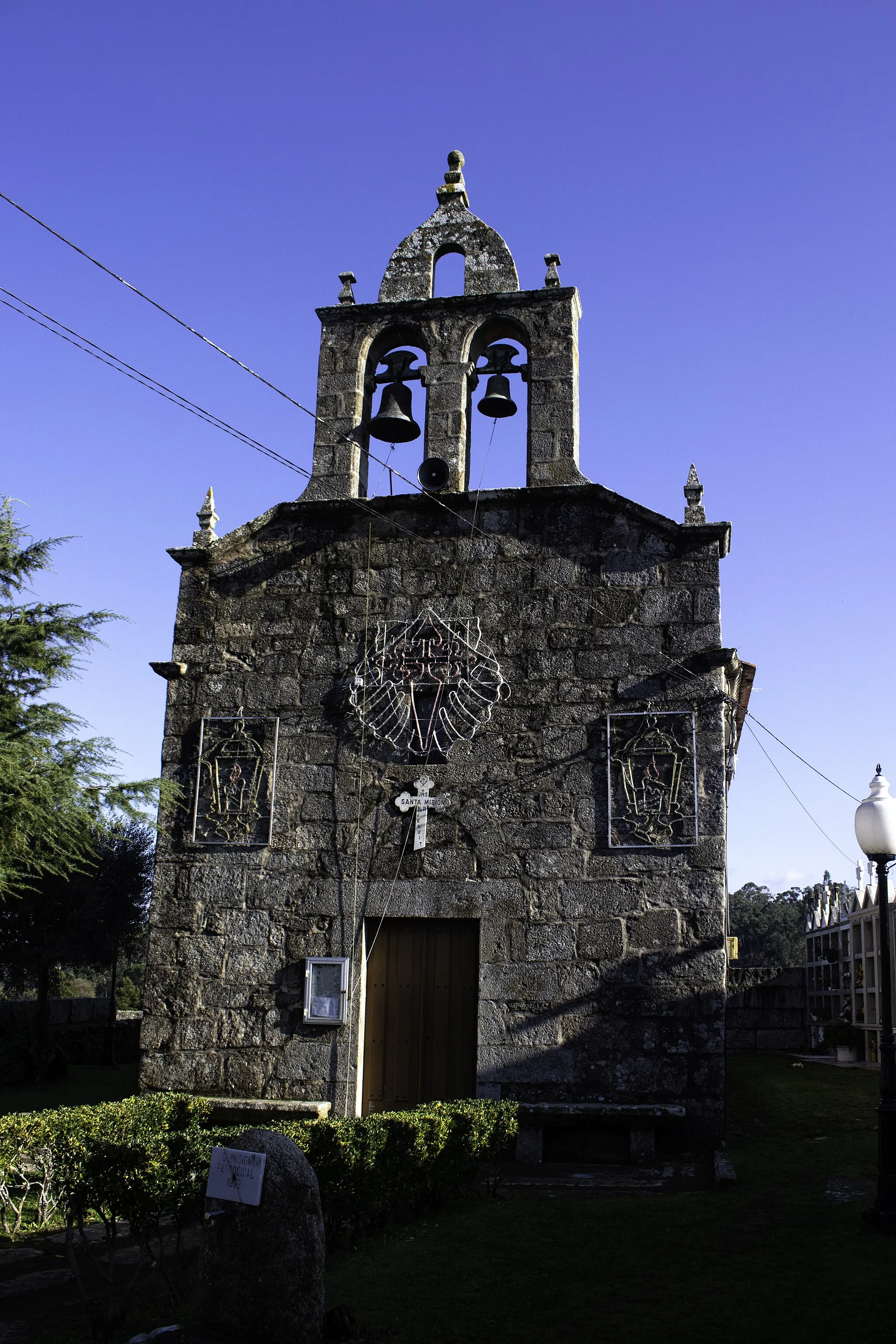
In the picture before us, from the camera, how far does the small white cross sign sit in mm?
8727

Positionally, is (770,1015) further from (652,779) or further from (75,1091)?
(75,1091)

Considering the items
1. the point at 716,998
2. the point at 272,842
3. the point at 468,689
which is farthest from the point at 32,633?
the point at 716,998

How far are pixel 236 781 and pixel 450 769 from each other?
1810 mm

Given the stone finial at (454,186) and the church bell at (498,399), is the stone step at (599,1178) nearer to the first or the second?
the church bell at (498,399)

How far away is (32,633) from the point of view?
8.42 metres

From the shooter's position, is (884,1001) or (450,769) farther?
(450,769)

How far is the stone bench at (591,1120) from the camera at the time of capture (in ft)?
25.4

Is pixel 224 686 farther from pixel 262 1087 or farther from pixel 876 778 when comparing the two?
pixel 876 778

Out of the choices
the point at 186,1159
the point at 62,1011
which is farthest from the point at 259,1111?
the point at 62,1011

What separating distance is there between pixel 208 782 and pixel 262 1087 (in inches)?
96.5

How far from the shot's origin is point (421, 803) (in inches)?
345

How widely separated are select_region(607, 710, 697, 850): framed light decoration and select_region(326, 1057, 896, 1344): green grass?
2377 millimetres

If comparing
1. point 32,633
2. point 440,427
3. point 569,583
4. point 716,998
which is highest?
point 440,427

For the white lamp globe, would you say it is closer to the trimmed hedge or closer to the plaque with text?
the trimmed hedge
